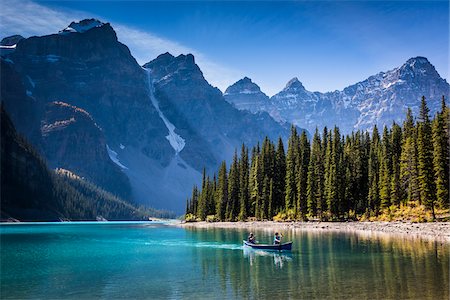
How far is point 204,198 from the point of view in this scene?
482 ft

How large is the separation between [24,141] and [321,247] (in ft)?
596

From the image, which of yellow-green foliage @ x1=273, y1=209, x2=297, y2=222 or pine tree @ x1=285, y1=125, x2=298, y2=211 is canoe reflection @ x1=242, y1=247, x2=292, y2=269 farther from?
pine tree @ x1=285, y1=125, x2=298, y2=211

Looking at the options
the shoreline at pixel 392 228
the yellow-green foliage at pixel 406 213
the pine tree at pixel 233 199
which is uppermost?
the pine tree at pixel 233 199

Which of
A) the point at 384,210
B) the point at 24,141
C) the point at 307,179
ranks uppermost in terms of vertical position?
the point at 24,141

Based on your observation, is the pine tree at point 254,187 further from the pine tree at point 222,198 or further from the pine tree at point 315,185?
the pine tree at point 315,185

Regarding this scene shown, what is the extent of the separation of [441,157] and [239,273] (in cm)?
5251

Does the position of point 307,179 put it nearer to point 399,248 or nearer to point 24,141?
point 399,248

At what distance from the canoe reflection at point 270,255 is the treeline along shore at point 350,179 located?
35437 mm

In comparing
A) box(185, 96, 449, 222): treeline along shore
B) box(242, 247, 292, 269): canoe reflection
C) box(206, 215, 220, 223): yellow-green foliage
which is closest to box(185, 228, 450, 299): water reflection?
box(242, 247, 292, 269): canoe reflection

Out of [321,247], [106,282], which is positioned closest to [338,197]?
[321,247]

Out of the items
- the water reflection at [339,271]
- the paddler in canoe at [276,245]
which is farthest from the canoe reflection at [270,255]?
the paddler in canoe at [276,245]

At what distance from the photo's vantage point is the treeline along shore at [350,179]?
75.1 meters

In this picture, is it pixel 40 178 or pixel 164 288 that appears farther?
pixel 40 178

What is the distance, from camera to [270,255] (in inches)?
1893
